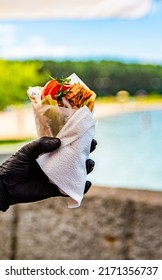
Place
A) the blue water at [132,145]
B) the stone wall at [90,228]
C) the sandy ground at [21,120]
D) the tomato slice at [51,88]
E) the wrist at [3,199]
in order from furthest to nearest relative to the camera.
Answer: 1. the blue water at [132,145]
2. the sandy ground at [21,120]
3. the stone wall at [90,228]
4. the wrist at [3,199]
5. the tomato slice at [51,88]

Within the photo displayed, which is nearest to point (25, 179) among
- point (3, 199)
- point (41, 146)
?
point (3, 199)

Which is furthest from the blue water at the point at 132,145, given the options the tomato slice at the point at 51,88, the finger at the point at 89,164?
→ the tomato slice at the point at 51,88

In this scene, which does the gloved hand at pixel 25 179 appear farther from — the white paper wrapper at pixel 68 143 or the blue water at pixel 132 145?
the blue water at pixel 132 145

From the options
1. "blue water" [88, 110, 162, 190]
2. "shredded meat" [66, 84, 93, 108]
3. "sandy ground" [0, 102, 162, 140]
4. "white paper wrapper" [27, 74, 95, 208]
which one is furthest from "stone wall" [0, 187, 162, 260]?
"blue water" [88, 110, 162, 190]

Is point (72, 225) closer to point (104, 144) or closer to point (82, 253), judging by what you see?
point (82, 253)

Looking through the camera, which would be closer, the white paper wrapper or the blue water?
the white paper wrapper

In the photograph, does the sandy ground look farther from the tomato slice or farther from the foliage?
the tomato slice
